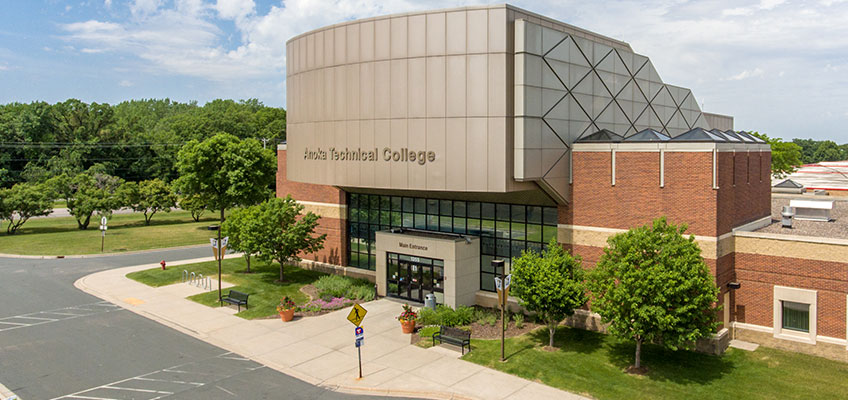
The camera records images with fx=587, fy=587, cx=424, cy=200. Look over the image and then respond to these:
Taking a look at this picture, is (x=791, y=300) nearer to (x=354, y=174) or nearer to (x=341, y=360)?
(x=341, y=360)

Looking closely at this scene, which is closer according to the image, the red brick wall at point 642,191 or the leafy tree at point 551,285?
the leafy tree at point 551,285

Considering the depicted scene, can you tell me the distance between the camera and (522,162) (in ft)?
85.5

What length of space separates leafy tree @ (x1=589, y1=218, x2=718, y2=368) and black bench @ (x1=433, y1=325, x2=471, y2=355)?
5.33m

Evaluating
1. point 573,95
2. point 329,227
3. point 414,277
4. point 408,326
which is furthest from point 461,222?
point 329,227

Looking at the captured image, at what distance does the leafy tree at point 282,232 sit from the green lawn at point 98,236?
21758mm

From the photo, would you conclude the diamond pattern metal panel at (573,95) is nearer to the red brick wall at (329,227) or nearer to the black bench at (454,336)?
the black bench at (454,336)

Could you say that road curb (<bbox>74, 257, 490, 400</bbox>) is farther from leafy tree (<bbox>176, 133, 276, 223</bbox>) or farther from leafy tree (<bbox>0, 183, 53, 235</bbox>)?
leafy tree (<bbox>0, 183, 53, 235</bbox>)

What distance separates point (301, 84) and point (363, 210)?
859cm

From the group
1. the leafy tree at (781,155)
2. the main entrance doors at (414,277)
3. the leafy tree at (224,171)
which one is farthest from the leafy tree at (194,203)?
the leafy tree at (781,155)

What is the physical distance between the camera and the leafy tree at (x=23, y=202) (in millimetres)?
58312

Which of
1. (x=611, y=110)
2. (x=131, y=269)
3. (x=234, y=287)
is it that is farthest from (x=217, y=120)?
(x=611, y=110)

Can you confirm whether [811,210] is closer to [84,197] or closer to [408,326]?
[408,326]

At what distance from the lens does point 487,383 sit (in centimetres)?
2075

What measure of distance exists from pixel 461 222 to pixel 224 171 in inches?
1442
